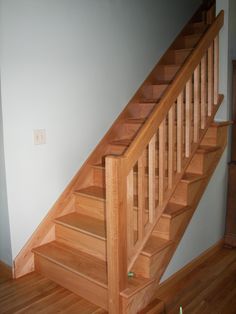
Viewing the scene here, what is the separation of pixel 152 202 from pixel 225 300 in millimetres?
847

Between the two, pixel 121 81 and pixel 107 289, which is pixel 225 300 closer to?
pixel 107 289

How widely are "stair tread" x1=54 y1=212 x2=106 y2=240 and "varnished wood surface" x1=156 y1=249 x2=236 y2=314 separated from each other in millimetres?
612

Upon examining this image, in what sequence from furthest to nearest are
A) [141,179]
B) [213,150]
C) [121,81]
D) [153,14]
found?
[153,14] < [121,81] < [213,150] < [141,179]

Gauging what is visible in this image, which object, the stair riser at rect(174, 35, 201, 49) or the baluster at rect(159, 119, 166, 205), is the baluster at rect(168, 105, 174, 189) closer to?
the baluster at rect(159, 119, 166, 205)

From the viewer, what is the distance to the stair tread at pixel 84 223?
8.37 ft

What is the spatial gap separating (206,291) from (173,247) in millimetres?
389

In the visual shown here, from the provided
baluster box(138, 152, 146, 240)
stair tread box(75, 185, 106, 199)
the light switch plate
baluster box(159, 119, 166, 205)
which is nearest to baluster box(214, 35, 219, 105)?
baluster box(159, 119, 166, 205)

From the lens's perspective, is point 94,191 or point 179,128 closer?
point 179,128

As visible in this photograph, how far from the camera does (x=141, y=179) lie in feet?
6.95

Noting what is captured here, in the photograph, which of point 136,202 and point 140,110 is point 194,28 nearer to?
point 140,110

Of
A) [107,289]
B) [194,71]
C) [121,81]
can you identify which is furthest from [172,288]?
[121,81]

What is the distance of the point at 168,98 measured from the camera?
223 cm

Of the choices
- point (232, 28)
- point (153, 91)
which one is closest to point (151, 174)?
point (232, 28)

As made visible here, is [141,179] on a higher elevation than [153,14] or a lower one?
lower
